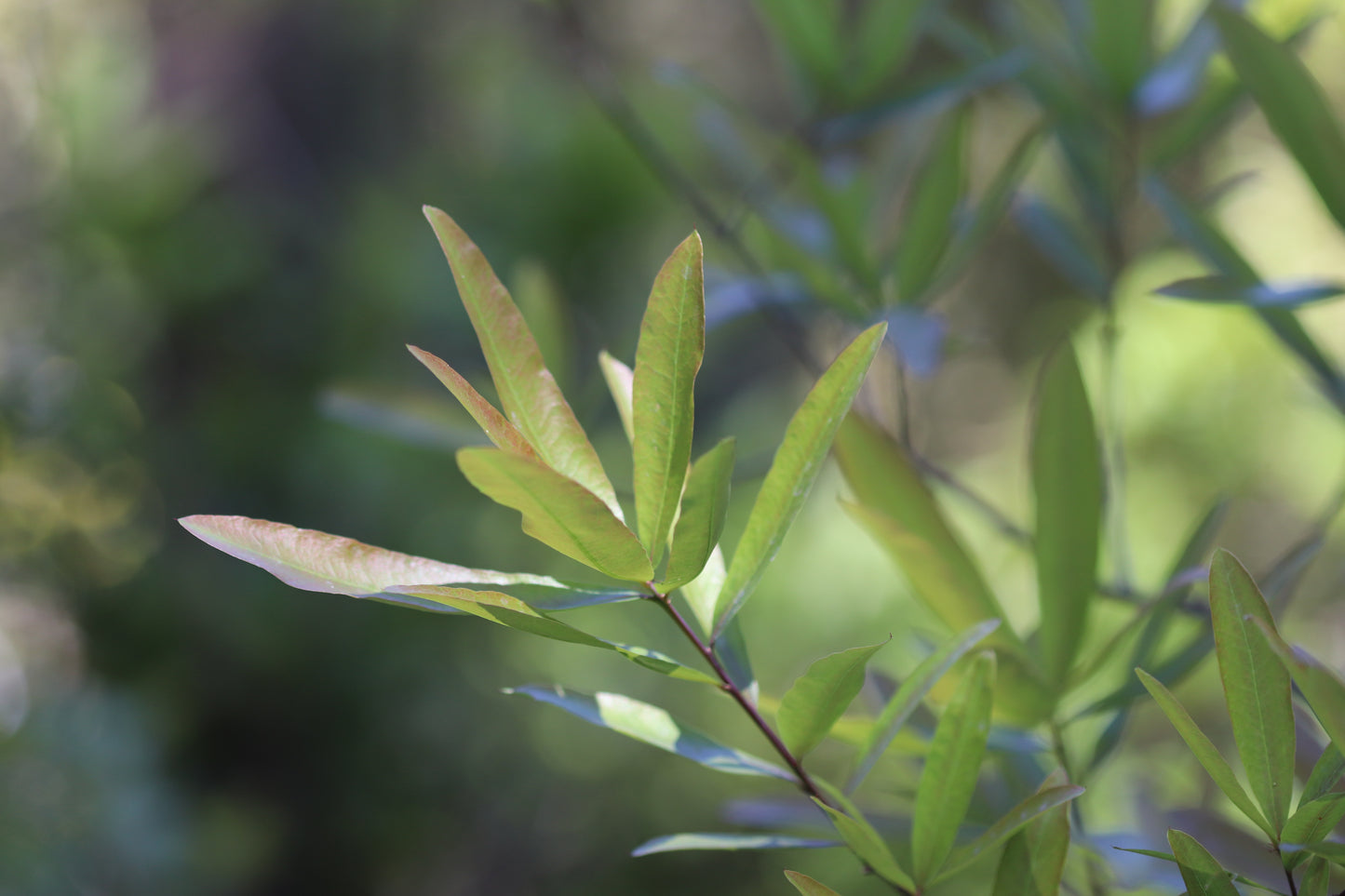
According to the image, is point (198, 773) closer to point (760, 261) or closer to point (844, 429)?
point (760, 261)

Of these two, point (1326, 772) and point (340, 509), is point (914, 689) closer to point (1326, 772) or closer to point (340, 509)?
point (1326, 772)

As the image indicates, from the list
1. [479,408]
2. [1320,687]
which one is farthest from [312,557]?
[1320,687]

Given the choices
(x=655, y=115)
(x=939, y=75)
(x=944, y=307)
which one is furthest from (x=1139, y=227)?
(x=939, y=75)

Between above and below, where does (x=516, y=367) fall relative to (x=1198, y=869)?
above

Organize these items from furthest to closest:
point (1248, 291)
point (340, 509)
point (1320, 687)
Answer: point (340, 509), point (1248, 291), point (1320, 687)

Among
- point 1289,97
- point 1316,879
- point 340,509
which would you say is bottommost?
point 1316,879

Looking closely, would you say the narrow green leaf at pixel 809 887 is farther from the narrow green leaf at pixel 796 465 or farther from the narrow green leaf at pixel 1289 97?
the narrow green leaf at pixel 1289 97

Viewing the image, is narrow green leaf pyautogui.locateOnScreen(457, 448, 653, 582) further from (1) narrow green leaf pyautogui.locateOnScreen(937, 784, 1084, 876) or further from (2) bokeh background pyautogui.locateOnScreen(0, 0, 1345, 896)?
(2) bokeh background pyautogui.locateOnScreen(0, 0, 1345, 896)
